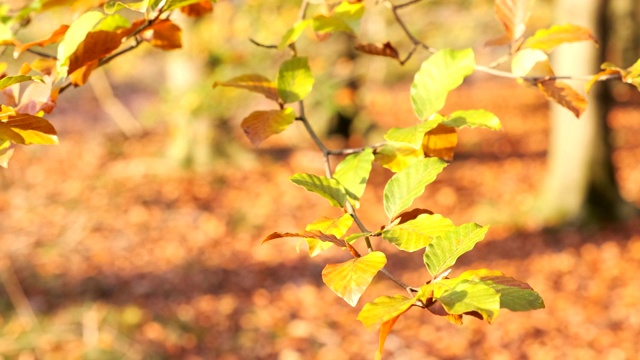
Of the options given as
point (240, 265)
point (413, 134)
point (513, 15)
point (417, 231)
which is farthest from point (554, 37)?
point (240, 265)

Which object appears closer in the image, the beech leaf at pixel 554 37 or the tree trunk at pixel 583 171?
the beech leaf at pixel 554 37

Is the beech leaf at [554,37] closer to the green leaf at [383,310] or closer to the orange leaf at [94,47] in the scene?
the green leaf at [383,310]

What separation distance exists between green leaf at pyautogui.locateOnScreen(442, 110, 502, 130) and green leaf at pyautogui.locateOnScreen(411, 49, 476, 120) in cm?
3

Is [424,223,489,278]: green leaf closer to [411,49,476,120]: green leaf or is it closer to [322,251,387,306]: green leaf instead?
[322,251,387,306]: green leaf

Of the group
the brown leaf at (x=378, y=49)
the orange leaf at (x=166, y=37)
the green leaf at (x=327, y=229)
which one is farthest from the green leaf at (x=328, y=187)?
the orange leaf at (x=166, y=37)

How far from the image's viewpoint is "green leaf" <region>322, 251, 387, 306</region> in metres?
0.67

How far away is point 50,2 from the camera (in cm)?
106

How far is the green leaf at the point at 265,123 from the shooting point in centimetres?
93

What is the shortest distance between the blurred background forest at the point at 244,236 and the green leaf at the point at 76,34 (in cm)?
252

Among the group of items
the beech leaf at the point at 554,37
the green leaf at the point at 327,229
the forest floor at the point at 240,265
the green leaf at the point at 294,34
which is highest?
the beech leaf at the point at 554,37

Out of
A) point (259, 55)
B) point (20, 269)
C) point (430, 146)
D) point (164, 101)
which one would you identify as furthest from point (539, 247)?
point (430, 146)

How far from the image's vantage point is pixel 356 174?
83 cm

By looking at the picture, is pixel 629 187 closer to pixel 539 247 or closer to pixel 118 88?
pixel 539 247

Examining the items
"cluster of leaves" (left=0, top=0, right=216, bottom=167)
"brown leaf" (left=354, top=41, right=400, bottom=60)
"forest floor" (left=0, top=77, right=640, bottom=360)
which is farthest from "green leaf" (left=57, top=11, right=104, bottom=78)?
"forest floor" (left=0, top=77, right=640, bottom=360)
